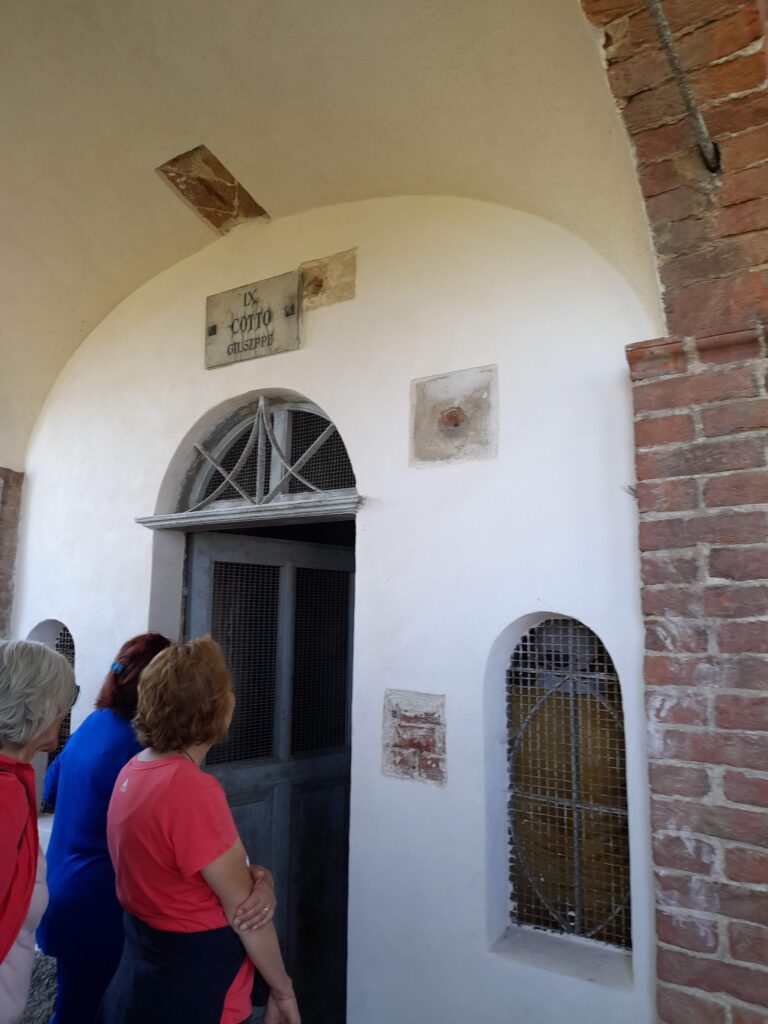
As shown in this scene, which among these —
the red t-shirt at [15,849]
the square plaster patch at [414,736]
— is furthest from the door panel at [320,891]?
the red t-shirt at [15,849]

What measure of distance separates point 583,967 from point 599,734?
0.74m

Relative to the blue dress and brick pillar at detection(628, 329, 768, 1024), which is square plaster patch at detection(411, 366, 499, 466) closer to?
brick pillar at detection(628, 329, 768, 1024)

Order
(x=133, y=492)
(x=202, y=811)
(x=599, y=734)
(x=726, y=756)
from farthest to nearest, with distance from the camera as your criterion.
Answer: (x=133, y=492) → (x=599, y=734) → (x=726, y=756) → (x=202, y=811)

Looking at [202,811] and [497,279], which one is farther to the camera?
[497,279]

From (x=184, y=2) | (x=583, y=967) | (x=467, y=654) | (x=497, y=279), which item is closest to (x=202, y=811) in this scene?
(x=467, y=654)

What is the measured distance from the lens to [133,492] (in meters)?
4.00

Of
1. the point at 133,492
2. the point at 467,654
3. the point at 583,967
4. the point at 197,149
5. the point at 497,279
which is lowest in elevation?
the point at 583,967

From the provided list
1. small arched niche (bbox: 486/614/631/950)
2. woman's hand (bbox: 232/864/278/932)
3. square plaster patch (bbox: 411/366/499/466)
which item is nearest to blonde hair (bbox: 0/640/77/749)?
woman's hand (bbox: 232/864/278/932)

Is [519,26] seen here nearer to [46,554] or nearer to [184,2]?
[184,2]

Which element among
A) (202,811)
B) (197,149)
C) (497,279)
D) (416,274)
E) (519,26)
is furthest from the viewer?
(197,149)

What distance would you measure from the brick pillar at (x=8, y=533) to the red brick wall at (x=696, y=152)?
13.3 ft

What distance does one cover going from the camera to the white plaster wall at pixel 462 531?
250 centimetres

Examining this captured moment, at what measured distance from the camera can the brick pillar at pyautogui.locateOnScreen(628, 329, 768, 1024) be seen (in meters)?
1.98

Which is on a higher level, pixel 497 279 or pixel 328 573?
pixel 497 279
